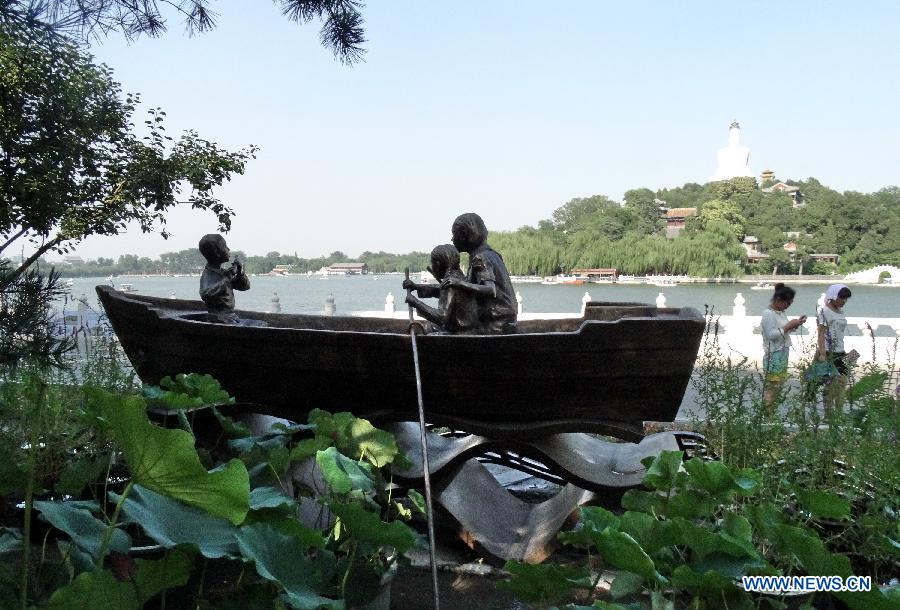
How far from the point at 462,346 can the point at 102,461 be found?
1773 mm

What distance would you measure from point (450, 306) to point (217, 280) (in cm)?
162

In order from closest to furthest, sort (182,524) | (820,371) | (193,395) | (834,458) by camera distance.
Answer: (182,524)
(193,395)
(834,458)
(820,371)

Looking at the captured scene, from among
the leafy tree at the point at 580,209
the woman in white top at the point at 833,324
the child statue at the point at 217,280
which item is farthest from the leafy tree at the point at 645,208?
the child statue at the point at 217,280

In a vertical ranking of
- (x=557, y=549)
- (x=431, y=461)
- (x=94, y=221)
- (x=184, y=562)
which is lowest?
(x=557, y=549)

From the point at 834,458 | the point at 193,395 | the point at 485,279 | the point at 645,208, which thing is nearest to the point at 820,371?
the point at 834,458

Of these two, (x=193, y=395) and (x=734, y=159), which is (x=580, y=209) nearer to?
(x=734, y=159)

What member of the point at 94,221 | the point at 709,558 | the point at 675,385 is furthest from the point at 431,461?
the point at 94,221

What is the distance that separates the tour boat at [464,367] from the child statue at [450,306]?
0.27 meters

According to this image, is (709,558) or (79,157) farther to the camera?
(79,157)

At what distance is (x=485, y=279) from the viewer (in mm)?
3812

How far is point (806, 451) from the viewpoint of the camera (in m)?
3.17

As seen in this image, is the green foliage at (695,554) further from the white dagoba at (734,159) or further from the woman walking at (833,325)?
the white dagoba at (734,159)

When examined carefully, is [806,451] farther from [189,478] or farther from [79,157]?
[79,157]

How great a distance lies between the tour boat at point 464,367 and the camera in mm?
3400
